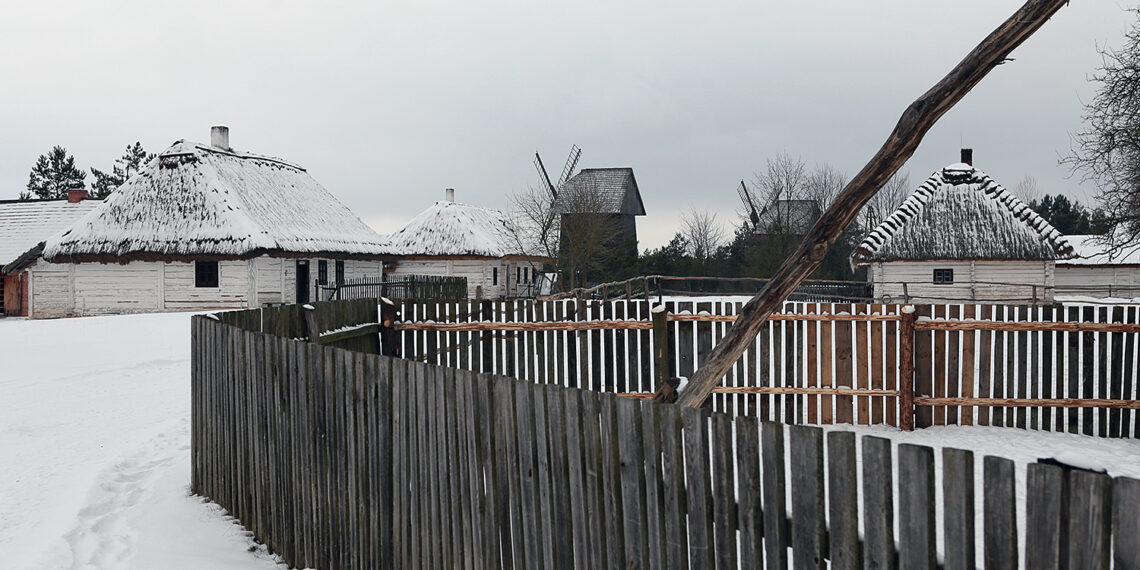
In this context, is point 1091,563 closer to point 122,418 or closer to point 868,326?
point 868,326

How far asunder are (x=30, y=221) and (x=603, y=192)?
96.6 ft

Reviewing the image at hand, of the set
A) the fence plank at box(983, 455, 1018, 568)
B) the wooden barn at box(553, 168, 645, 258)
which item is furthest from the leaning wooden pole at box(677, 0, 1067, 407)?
the wooden barn at box(553, 168, 645, 258)

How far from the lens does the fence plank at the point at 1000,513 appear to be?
6.81ft

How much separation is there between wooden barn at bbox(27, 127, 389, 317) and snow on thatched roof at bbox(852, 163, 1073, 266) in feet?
69.6

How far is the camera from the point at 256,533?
508 cm

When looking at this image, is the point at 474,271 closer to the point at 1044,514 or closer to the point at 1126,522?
the point at 1044,514

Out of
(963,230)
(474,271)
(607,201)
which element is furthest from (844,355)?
(607,201)

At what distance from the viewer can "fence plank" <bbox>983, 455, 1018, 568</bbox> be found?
2076 millimetres

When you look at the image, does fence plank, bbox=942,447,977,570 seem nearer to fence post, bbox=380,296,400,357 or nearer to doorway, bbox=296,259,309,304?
fence post, bbox=380,296,400,357

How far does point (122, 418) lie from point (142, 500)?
3.29 m

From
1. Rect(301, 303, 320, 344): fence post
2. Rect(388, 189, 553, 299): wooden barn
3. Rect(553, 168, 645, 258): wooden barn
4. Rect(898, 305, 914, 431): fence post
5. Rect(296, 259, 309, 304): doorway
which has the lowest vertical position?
Rect(898, 305, 914, 431): fence post

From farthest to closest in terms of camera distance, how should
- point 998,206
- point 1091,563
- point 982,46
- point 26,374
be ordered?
point 998,206, point 26,374, point 982,46, point 1091,563

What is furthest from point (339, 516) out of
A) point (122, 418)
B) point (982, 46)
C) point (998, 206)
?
point (998, 206)

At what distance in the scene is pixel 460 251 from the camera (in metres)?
35.8
